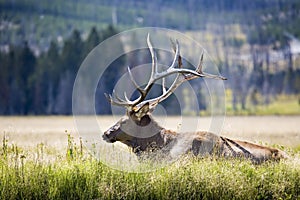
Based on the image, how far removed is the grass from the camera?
13.8m

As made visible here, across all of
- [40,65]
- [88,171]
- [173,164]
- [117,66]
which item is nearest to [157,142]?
[173,164]

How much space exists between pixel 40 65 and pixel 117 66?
40.9 feet

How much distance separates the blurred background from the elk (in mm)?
48671

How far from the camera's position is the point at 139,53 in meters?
88.4

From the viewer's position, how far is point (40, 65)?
279ft

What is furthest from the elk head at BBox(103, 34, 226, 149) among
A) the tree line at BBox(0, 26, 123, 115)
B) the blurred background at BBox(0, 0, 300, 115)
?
the tree line at BBox(0, 26, 123, 115)

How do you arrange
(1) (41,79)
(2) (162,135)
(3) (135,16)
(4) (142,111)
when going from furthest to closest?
1. (3) (135,16)
2. (1) (41,79)
3. (2) (162,135)
4. (4) (142,111)

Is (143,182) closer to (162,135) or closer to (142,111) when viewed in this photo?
(162,135)

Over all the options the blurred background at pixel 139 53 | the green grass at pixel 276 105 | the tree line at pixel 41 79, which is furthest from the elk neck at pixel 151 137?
the green grass at pixel 276 105

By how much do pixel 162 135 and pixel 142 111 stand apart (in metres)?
0.70

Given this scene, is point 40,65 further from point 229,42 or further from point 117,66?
point 229,42

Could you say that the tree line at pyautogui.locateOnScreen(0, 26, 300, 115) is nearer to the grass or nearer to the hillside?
the hillside

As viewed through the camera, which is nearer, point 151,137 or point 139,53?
point 151,137

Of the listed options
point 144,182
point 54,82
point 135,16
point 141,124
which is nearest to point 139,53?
point 54,82
